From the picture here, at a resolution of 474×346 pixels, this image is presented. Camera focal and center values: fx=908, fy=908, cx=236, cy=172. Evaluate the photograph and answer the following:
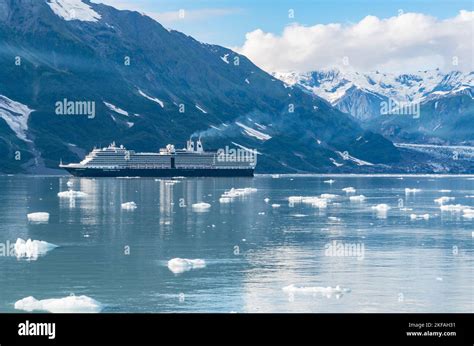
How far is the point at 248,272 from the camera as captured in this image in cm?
5038

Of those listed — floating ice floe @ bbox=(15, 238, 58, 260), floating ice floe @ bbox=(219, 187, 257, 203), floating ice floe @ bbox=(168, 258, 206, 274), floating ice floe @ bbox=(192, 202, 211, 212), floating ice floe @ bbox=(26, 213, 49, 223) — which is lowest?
floating ice floe @ bbox=(168, 258, 206, 274)

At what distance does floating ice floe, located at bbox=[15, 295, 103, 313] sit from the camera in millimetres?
39312

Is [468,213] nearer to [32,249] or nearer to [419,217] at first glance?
[419,217]

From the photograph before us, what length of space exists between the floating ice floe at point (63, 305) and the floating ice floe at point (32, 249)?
1577cm

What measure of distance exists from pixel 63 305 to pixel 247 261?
1733 centimetres

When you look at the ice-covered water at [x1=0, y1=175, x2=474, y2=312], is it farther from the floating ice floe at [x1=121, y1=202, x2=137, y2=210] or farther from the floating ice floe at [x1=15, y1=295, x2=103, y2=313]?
the floating ice floe at [x1=121, y1=202, x2=137, y2=210]

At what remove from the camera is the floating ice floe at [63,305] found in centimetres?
3931

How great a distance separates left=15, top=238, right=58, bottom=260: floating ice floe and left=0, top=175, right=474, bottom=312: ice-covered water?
72 centimetres

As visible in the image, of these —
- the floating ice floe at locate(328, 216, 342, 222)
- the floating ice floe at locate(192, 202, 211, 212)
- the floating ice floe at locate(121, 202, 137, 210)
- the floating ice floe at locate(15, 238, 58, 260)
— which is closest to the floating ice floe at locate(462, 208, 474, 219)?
the floating ice floe at locate(328, 216, 342, 222)

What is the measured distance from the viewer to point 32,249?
58.6 m

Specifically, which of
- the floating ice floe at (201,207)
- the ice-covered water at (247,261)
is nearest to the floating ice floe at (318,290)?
the ice-covered water at (247,261)
